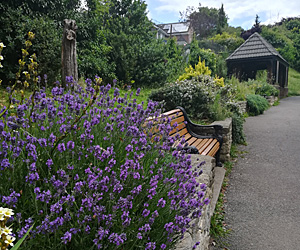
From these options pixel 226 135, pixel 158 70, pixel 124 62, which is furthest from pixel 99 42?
pixel 226 135

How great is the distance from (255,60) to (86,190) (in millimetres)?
26169

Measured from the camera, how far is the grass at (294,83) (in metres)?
30.4

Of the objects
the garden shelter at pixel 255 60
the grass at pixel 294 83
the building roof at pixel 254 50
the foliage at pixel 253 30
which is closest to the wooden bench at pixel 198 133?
the garden shelter at pixel 255 60

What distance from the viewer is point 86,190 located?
1886mm

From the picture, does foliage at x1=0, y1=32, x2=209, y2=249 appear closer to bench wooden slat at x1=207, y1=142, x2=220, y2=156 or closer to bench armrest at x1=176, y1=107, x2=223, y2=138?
bench wooden slat at x1=207, y1=142, x2=220, y2=156

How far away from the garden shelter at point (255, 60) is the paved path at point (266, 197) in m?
17.6

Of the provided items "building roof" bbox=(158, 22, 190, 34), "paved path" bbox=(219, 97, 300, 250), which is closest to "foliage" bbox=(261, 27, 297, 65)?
"building roof" bbox=(158, 22, 190, 34)

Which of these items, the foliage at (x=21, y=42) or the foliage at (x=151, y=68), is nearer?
the foliage at (x=21, y=42)

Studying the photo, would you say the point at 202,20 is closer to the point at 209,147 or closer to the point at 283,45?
the point at 283,45

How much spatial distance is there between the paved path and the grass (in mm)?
24133

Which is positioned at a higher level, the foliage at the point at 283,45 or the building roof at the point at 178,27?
the building roof at the point at 178,27

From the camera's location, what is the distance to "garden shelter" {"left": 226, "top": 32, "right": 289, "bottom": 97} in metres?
24.9

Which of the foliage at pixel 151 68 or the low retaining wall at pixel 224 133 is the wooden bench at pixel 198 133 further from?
the foliage at pixel 151 68

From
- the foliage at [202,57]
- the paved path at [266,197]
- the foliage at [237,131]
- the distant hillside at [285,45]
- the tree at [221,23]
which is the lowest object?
the paved path at [266,197]
